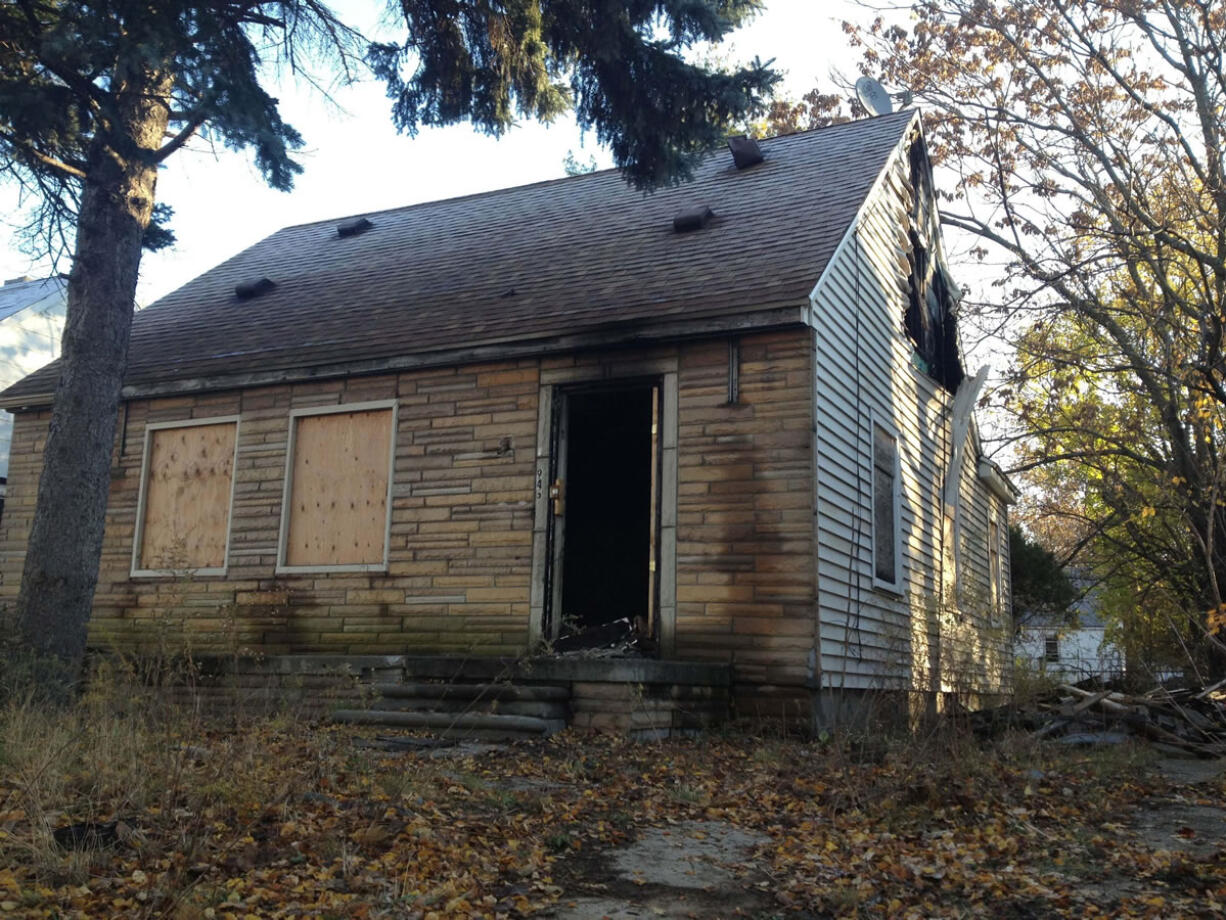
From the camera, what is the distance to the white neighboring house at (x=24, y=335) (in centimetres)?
2469

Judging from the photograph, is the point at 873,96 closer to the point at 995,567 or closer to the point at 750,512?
the point at 995,567

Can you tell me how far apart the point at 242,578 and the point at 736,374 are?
5.93 meters

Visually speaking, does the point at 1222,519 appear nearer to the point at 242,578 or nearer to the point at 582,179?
the point at 582,179

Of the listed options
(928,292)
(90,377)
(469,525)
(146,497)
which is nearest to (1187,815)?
(469,525)

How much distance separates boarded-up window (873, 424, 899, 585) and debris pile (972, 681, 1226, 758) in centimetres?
222

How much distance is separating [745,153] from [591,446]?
4.44 m

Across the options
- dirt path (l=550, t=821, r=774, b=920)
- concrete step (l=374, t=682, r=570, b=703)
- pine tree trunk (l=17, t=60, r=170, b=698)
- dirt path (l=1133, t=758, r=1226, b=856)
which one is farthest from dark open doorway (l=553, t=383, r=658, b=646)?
dirt path (l=550, t=821, r=774, b=920)

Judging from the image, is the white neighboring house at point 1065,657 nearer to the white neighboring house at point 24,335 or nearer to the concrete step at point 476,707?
the concrete step at point 476,707

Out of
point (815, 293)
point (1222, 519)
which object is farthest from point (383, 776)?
point (1222, 519)

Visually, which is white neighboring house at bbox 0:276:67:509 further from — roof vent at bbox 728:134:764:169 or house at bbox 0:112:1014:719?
roof vent at bbox 728:134:764:169

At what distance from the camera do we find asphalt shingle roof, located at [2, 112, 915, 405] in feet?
37.3

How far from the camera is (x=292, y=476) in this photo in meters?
12.4

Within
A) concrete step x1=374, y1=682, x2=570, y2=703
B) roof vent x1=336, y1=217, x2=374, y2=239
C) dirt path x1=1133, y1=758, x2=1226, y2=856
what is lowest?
dirt path x1=1133, y1=758, x2=1226, y2=856

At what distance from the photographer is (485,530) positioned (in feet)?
36.9
